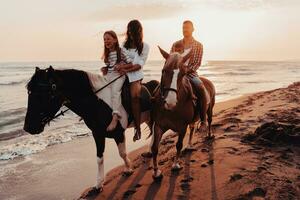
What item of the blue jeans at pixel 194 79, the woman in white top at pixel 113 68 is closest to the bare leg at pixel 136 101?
the woman in white top at pixel 113 68

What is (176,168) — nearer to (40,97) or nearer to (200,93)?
(200,93)

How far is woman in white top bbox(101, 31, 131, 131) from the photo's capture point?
613cm

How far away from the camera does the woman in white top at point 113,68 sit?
6.13 m

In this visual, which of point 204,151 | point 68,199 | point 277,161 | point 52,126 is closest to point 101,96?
point 68,199

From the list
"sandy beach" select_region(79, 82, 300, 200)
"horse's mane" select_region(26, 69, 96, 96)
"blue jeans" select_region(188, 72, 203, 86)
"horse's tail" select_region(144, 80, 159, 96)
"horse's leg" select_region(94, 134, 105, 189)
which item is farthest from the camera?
"horse's tail" select_region(144, 80, 159, 96)

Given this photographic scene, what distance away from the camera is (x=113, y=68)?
6.39 metres

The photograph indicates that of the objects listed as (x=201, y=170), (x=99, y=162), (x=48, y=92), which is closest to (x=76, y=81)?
(x=48, y=92)

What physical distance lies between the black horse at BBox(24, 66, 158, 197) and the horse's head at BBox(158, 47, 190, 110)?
1251 mm

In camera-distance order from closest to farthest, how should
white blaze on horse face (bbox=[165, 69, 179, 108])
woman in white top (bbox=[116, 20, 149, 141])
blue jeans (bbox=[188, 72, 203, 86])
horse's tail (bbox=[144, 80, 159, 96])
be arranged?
white blaze on horse face (bbox=[165, 69, 179, 108])
woman in white top (bbox=[116, 20, 149, 141])
blue jeans (bbox=[188, 72, 203, 86])
horse's tail (bbox=[144, 80, 159, 96])

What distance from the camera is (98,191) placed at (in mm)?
6301

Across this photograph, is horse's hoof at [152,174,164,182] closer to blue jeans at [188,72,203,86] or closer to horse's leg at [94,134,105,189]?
horse's leg at [94,134,105,189]

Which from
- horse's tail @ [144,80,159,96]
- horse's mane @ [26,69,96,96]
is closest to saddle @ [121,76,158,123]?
horse's tail @ [144,80,159,96]

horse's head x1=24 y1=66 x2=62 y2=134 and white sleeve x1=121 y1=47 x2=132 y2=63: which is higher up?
white sleeve x1=121 y1=47 x2=132 y2=63

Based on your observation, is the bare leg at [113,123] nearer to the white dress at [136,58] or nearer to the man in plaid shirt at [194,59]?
the white dress at [136,58]
